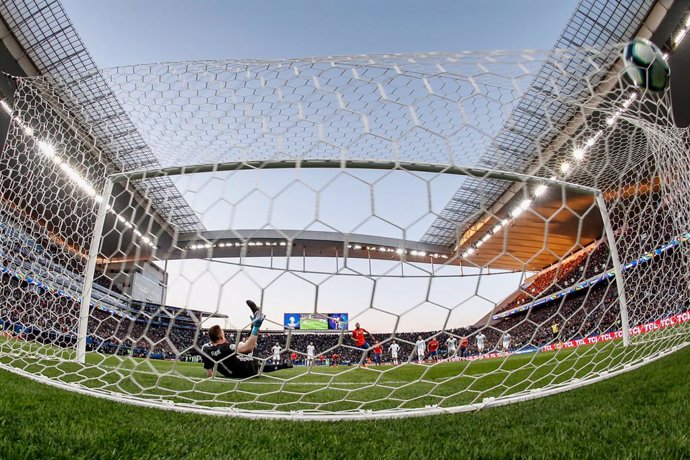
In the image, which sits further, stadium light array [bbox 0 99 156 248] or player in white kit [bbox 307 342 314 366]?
stadium light array [bbox 0 99 156 248]

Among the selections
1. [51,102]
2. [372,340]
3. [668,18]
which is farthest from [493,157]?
[668,18]

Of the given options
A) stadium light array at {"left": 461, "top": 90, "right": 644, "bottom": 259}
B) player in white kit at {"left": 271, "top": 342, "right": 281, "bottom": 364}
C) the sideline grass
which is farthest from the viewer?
player in white kit at {"left": 271, "top": 342, "right": 281, "bottom": 364}

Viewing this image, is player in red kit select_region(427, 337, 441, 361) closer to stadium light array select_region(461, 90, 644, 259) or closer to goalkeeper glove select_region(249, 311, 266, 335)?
stadium light array select_region(461, 90, 644, 259)

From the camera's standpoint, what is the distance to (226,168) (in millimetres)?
2109

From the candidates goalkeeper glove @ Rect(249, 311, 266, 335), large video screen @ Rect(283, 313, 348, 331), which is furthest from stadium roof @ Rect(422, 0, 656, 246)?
goalkeeper glove @ Rect(249, 311, 266, 335)

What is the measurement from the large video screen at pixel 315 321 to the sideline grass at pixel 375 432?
406mm

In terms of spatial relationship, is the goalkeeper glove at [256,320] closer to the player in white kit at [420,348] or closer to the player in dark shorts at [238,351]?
the player in dark shorts at [238,351]

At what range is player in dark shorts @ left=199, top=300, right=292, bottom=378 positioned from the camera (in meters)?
1.61

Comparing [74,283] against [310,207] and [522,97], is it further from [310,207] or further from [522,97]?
[522,97]

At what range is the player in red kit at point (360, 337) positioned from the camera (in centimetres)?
155

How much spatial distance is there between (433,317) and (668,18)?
16290mm

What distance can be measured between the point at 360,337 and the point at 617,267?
1.55 meters

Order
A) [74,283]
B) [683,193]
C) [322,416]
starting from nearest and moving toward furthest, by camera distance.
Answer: [322,416]
[683,193]
[74,283]

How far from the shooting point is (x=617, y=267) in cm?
217
